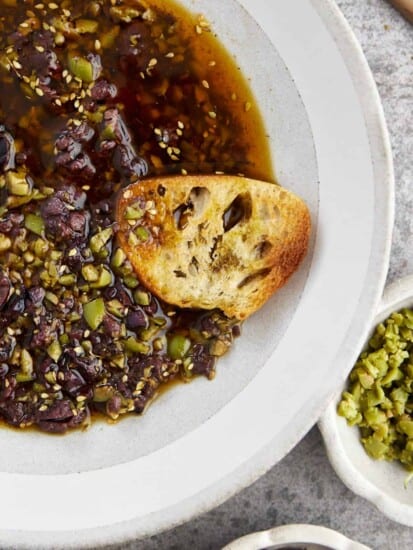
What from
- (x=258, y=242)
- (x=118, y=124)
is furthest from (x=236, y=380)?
(x=118, y=124)

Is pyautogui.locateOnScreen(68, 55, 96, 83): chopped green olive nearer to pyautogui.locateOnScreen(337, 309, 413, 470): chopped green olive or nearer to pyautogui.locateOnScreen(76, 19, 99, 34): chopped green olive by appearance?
pyautogui.locateOnScreen(76, 19, 99, 34): chopped green olive

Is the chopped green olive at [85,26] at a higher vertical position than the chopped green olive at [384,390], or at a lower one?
higher

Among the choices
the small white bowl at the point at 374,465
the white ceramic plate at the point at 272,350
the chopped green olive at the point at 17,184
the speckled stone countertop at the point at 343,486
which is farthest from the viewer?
the speckled stone countertop at the point at 343,486

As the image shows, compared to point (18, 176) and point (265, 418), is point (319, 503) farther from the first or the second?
point (18, 176)

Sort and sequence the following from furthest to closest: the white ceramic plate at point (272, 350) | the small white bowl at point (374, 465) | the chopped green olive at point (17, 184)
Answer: the small white bowl at point (374, 465)
the chopped green olive at point (17, 184)
the white ceramic plate at point (272, 350)

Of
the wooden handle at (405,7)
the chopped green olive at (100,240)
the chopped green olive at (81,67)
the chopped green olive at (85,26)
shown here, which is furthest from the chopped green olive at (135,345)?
the wooden handle at (405,7)

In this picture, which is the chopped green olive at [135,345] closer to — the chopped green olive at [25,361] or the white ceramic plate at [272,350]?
the white ceramic plate at [272,350]

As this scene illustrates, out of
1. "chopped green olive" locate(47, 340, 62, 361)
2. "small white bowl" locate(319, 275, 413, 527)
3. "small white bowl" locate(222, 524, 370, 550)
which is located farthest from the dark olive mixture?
"small white bowl" locate(222, 524, 370, 550)
